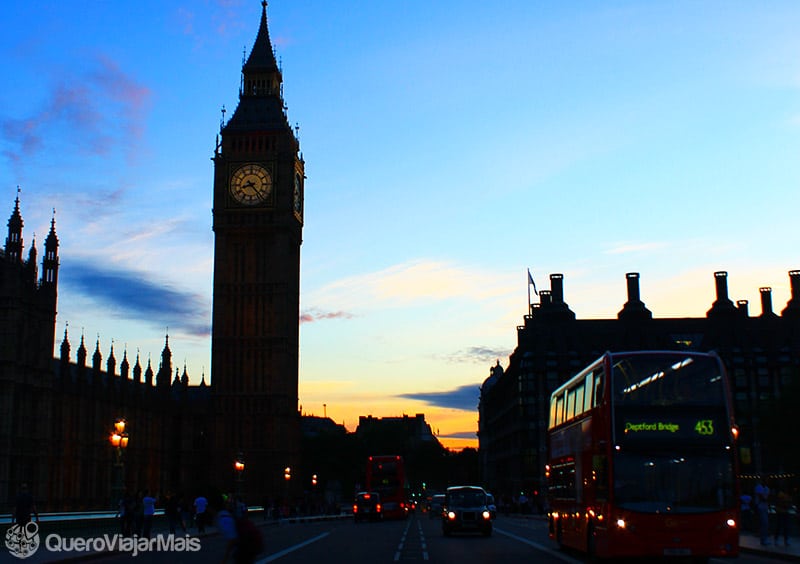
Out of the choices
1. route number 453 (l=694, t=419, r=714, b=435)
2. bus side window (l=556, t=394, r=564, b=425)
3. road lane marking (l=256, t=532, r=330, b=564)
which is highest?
bus side window (l=556, t=394, r=564, b=425)

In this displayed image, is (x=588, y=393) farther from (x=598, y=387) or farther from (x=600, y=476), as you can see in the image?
(x=600, y=476)

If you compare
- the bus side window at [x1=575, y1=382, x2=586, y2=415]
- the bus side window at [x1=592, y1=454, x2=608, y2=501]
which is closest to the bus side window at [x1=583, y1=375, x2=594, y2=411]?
the bus side window at [x1=575, y1=382, x2=586, y2=415]

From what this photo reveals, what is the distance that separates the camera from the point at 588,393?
22.9m

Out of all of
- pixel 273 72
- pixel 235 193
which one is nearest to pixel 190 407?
pixel 235 193

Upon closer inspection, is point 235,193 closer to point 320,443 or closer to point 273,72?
point 273,72

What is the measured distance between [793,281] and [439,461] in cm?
10446

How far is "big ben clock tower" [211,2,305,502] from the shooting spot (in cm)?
9831

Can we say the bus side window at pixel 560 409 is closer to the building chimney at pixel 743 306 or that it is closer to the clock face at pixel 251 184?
the clock face at pixel 251 184

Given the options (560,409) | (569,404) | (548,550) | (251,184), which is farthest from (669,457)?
(251,184)

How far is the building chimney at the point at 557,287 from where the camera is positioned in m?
111

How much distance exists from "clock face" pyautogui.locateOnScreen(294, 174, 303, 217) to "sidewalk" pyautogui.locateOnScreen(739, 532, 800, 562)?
76.9m

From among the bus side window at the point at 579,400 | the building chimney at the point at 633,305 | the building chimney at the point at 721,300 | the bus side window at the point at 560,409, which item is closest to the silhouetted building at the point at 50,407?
the bus side window at the point at 560,409

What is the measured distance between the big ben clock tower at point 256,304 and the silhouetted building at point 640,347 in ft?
82.1

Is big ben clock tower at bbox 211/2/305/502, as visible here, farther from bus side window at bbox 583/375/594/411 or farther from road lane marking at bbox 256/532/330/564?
bus side window at bbox 583/375/594/411
